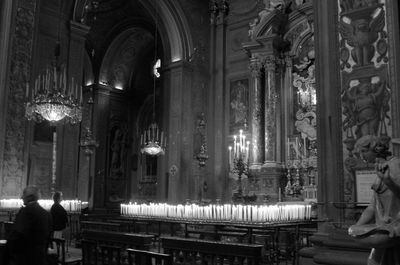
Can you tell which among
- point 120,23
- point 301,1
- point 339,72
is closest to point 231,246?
point 339,72

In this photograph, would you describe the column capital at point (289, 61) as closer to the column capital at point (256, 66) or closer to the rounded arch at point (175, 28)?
the column capital at point (256, 66)

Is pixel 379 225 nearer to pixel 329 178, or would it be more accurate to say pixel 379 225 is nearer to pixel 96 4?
pixel 329 178

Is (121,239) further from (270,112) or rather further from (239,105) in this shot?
(239,105)

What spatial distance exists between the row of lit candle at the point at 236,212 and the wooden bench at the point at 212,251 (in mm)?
2279

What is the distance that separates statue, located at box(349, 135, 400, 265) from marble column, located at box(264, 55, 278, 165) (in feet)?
33.3

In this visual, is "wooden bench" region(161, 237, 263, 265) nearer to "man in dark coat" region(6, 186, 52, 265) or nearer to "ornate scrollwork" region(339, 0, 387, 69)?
"man in dark coat" region(6, 186, 52, 265)

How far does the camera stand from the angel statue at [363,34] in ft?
17.4

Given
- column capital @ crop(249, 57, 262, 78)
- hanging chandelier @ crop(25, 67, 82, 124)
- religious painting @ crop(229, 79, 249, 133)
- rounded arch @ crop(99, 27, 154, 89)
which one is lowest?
hanging chandelier @ crop(25, 67, 82, 124)

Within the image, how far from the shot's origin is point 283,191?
1330cm

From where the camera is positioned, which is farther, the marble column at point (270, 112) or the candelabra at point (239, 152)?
the candelabra at point (239, 152)

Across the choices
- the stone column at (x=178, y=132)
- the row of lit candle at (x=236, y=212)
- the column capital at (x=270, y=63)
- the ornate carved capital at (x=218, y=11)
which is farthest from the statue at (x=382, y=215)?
the ornate carved capital at (x=218, y=11)

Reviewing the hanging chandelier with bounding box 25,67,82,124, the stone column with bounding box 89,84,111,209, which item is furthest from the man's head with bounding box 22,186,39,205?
the stone column with bounding box 89,84,111,209

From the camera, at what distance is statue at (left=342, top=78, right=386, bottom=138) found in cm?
518

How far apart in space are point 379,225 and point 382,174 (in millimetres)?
355
